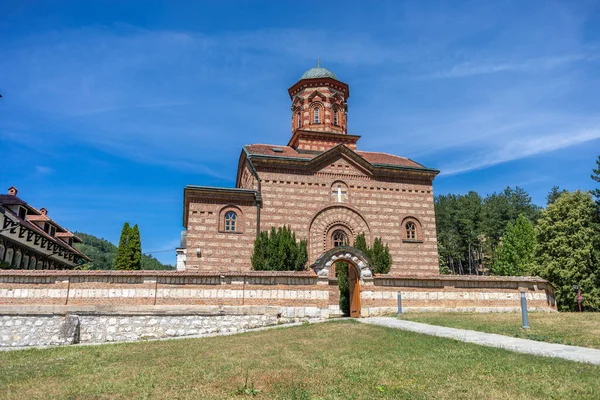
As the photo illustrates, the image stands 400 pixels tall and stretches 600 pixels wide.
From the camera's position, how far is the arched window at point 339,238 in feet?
83.8

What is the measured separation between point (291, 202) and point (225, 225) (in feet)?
12.9

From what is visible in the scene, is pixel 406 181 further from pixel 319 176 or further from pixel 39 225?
pixel 39 225

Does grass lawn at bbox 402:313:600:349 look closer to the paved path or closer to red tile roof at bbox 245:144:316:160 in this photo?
the paved path

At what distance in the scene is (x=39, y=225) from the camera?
110 ft

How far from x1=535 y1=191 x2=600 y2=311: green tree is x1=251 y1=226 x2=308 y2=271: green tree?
1537 centimetres

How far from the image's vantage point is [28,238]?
96.2 feet

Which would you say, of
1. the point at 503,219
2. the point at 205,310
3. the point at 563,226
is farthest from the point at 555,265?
the point at 503,219

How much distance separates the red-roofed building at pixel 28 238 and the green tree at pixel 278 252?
13871 millimetres

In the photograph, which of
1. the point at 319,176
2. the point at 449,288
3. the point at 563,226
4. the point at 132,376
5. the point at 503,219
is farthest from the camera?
the point at 503,219

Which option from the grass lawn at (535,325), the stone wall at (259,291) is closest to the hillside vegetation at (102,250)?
the stone wall at (259,291)

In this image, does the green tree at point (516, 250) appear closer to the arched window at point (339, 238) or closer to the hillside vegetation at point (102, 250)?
the arched window at point (339, 238)

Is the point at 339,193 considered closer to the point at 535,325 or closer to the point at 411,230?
the point at 411,230

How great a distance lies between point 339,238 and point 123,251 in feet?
50.8

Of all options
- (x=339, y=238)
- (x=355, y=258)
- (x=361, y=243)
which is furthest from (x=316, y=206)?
(x=355, y=258)
